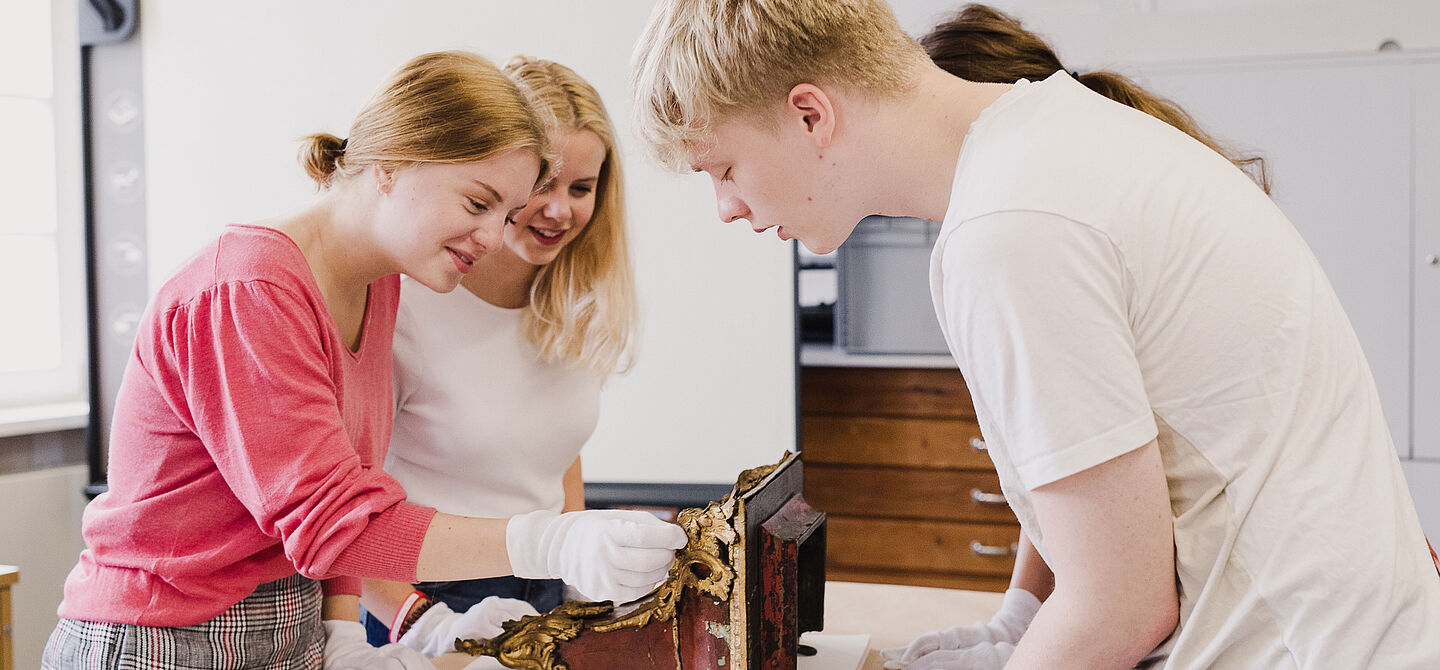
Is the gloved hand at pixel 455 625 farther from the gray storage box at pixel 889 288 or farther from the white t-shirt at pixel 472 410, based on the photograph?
the gray storage box at pixel 889 288

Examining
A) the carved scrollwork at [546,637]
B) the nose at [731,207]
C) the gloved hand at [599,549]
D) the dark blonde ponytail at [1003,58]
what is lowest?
the carved scrollwork at [546,637]

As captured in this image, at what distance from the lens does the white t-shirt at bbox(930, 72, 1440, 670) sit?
25.9 inches

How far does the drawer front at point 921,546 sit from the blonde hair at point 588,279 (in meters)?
1.45

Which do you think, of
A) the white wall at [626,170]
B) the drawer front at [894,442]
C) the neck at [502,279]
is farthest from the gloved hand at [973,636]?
the drawer front at [894,442]

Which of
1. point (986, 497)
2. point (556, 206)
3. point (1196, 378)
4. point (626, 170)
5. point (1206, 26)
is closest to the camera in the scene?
point (1196, 378)

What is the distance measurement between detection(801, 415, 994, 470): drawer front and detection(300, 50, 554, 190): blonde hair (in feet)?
6.28

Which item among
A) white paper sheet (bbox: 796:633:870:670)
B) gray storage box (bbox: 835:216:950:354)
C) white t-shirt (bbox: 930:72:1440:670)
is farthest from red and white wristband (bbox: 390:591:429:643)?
gray storage box (bbox: 835:216:950:354)

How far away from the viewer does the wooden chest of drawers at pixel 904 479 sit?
9.30 ft

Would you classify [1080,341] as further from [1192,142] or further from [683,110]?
[683,110]

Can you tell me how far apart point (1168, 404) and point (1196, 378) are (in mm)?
25

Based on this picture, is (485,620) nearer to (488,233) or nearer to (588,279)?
(488,233)

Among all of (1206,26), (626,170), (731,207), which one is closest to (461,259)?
(731,207)

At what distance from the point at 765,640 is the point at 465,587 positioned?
2.20 ft

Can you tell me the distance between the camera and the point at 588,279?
1.57 m
